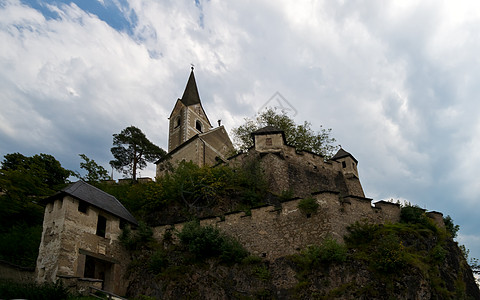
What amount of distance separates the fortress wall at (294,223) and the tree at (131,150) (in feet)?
49.2

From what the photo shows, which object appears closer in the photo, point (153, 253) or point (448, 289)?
point (448, 289)

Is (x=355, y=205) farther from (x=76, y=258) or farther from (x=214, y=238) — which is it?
(x=76, y=258)

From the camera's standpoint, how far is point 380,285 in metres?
13.9

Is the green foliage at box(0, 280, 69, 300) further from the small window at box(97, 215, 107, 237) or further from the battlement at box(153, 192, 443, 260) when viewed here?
the battlement at box(153, 192, 443, 260)

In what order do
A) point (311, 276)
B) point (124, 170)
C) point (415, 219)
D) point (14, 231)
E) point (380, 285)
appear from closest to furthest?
point (380, 285) → point (311, 276) → point (415, 219) → point (14, 231) → point (124, 170)

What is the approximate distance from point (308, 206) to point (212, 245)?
15.8ft

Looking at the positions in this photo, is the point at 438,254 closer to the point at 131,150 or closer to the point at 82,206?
the point at 82,206

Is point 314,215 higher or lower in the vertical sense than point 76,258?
higher

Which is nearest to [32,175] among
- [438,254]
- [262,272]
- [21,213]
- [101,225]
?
[21,213]

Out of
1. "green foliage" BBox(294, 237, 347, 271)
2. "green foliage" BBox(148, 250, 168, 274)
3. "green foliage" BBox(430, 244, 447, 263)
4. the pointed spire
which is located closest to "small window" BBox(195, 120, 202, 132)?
the pointed spire

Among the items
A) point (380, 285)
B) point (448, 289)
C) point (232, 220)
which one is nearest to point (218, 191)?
point (232, 220)

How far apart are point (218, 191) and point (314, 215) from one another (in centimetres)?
682

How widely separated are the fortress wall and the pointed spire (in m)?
30.3

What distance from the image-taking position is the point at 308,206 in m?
16.9
